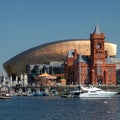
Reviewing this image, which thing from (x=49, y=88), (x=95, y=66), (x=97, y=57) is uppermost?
(x=97, y=57)

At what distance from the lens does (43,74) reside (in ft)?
628

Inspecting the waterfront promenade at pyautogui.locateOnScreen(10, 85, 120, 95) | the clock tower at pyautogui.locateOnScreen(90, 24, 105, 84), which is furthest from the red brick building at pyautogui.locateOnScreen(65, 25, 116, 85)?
the waterfront promenade at pyautogui.locateOnScreen(10, 85, 120, 95)

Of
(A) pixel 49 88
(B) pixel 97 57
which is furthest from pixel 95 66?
(A) pixel 49 88

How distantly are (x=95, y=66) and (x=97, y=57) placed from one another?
8.97 feet

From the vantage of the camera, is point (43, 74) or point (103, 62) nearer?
point (103, 62)

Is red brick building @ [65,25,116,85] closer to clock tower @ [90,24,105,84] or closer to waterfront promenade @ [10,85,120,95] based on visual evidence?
clock tower @ [90,24,105,84]

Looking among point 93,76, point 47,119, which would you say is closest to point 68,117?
point 47,119

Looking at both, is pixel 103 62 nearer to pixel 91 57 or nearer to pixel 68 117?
pixel 91 57

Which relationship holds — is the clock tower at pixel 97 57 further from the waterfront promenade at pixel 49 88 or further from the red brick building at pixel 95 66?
the waterfront promenade at pixel 49 88

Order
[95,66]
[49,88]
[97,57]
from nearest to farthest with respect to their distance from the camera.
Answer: [95,66], [49,88], [97,57]

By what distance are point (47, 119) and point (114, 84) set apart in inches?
4295

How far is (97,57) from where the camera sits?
568 feet

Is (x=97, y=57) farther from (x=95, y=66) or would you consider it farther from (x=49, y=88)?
(x=49, y=88)

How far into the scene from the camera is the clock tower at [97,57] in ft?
568
